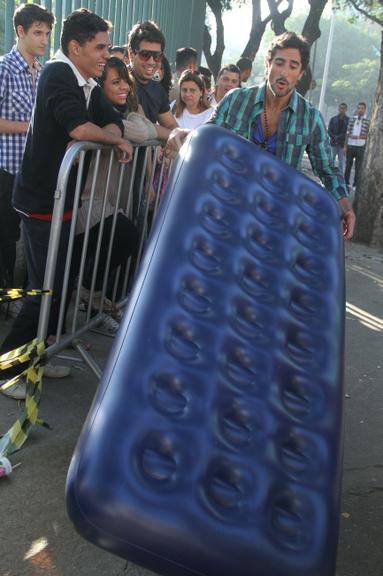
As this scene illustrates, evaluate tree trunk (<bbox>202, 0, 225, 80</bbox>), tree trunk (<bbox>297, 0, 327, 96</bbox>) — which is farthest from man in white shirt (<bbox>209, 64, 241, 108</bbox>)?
tree trunk (<bbox>202, 0, 225, 80</bbox>)

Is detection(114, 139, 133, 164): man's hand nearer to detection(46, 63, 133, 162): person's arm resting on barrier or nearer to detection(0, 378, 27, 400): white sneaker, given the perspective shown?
detection(46, 63, 133, 162): person's arm resting on barrier

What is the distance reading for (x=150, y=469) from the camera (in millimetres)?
1772

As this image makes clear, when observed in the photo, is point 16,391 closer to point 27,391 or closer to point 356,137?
point 27,391

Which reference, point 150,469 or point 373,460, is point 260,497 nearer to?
point 150,469

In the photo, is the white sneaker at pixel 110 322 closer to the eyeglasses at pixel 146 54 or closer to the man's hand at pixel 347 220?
the man's hand at pixel 347 220

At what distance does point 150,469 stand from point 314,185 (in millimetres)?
1832

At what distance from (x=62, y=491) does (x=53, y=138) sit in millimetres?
1617

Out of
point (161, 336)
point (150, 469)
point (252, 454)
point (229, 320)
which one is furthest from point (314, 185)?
point (150, 469)

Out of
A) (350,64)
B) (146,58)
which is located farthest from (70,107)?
(350,64)

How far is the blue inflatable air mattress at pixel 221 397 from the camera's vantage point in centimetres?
170

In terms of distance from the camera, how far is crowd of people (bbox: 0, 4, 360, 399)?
3400 mm

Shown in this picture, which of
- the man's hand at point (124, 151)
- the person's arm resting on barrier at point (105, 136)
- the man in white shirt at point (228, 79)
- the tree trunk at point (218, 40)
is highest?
the tree trunk at point (218, 40)

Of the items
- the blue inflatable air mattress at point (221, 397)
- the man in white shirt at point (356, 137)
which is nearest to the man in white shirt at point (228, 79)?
the blue inflatable air mattress at point (221, 397)

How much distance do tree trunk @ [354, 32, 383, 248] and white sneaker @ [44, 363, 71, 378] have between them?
591 centimetres
